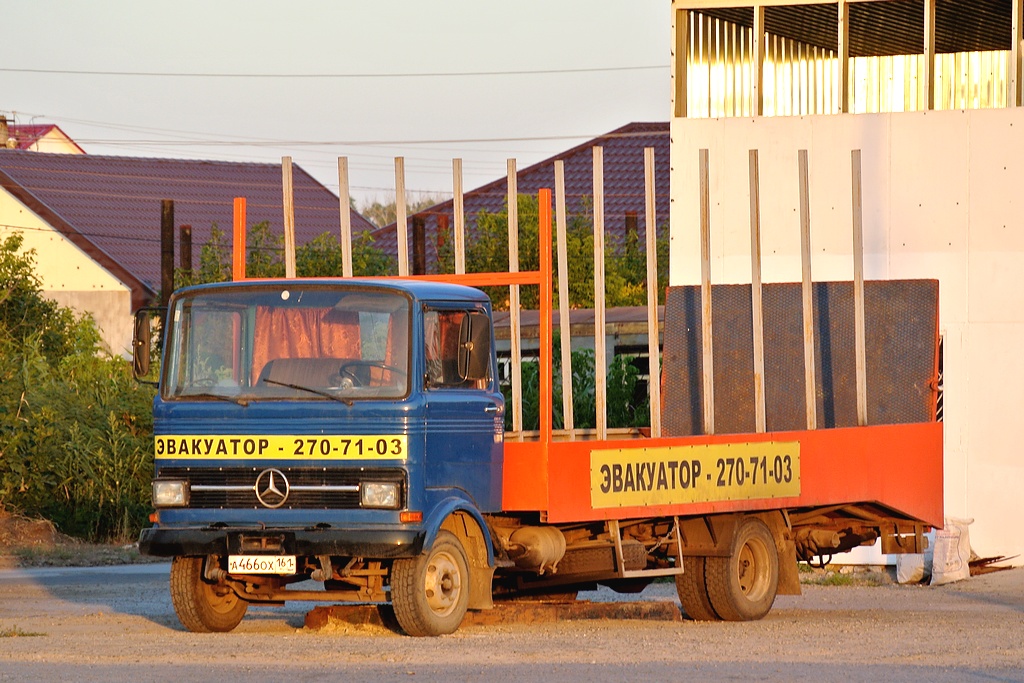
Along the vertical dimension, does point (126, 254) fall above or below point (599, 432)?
above

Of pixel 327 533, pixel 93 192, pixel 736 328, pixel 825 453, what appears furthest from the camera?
pixel 93 192

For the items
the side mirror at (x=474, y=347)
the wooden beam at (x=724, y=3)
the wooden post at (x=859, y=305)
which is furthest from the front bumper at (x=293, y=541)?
the wooden beam at (x=724, y=3)

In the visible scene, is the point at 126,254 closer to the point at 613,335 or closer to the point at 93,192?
the point at 93,192

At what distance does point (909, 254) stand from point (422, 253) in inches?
758

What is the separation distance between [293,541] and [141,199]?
128ft

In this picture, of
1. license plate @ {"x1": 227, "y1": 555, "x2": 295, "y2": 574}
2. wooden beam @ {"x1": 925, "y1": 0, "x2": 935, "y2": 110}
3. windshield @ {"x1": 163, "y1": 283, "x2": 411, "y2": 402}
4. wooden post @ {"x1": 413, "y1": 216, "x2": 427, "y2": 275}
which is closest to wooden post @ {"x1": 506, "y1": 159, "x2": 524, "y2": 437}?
windshield @ {"x1": 163, "y1": 283, "x2": 411, "y2": 402}

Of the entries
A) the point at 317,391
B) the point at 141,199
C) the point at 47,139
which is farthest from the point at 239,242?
the point at 47,139

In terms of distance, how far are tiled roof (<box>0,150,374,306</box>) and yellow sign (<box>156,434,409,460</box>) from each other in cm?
3281

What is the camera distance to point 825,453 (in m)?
12.7

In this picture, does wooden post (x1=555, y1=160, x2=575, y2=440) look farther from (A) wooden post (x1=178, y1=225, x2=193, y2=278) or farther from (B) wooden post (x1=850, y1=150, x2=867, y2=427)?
(A) wooden post (x1=178, y1=225, x2=193, y2=278)

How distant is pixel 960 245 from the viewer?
18828 mm

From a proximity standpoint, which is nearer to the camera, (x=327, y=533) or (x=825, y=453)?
(x=327, y=533)

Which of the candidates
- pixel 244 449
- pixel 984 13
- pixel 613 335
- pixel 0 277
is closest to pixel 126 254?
pixel 0 277

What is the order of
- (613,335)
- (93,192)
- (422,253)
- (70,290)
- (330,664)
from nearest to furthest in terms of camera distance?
1. (330,664)
2. (613,335)
3. (422,253)
4. (70,290)
5. (93,192)
